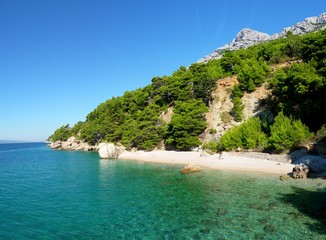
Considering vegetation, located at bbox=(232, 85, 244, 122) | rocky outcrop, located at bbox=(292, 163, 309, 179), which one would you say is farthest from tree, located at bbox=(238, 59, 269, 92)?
rocky outcrop, located at bbox=(292, 163, 309, 179)

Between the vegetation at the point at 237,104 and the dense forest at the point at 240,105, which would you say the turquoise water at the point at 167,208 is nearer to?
the dense forest at the point at 240,105

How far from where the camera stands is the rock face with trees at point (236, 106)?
122 feet

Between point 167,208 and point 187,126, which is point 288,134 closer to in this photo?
point 187,126

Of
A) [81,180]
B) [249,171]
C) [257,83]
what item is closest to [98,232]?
[81,180]

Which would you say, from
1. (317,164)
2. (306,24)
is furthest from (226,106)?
(306,24)

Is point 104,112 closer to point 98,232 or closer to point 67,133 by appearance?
point 67,133

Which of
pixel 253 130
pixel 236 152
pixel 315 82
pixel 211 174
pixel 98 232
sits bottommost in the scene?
pixel 98 232

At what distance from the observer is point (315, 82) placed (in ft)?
112

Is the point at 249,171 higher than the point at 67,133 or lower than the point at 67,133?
lower

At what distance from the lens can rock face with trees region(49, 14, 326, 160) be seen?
37.2m

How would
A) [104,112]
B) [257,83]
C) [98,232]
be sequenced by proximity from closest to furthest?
[98,232] → [257,83] → [104,112]

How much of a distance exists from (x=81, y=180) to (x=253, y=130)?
2739 centimetres

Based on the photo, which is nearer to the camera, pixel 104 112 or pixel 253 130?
pixel 253 130

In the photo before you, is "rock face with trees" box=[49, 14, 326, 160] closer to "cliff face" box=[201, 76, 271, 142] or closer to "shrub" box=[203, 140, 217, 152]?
"shrub" box=[203, 140, 217, 152]
